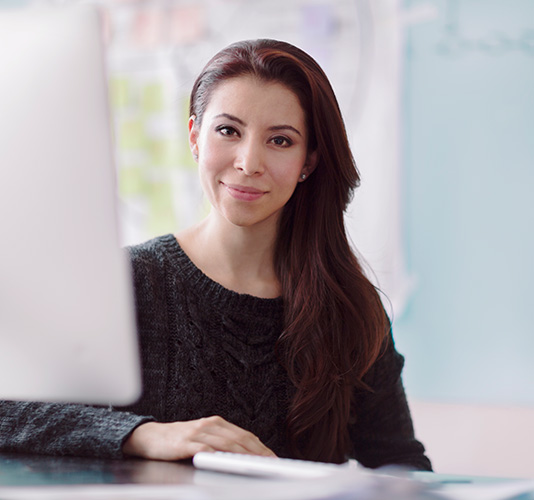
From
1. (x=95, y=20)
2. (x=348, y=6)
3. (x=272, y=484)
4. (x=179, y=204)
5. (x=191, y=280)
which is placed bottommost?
(x=272, y=484)

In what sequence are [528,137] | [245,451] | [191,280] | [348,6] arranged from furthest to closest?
1. [348,6]
2. [528,137]
3. [191,280]
4. [245,451]

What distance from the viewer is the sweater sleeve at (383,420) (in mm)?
1229

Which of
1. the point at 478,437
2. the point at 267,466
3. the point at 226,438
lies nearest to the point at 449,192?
the point at 478,437

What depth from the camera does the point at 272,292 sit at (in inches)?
49.7

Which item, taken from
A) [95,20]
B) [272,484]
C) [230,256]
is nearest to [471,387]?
[230,256]

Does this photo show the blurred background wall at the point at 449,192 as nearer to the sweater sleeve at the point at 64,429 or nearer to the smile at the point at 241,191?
the smile at the point at 241,191

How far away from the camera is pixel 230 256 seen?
125cm

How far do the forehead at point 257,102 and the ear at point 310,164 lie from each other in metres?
0.09

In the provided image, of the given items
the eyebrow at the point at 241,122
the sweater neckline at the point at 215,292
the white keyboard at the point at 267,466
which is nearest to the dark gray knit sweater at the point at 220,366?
the sweater neckline at the point at 215,292

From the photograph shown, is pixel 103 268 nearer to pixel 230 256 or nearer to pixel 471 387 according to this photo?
pixel 230 256

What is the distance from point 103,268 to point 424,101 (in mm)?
1606

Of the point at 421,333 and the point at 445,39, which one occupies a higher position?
the point at 445,39

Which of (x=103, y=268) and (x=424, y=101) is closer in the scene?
(x=103, y=268)

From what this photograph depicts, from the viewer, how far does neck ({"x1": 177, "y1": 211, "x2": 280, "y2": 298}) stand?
48.8 inches
